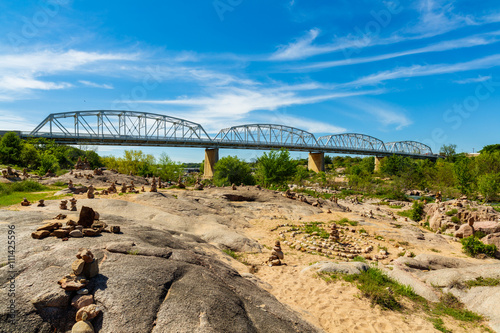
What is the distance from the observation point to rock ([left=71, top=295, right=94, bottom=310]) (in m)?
5.08

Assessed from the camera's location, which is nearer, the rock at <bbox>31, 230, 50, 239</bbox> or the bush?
the rock at <bbox>31, 230, 50, 239</bbox>

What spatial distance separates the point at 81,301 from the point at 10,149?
68.6m

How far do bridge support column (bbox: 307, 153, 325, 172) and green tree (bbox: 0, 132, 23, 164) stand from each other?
102474 millimetres

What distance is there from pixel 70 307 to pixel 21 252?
9.14 ft

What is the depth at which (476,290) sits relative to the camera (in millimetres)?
10141

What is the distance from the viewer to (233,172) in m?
48.3

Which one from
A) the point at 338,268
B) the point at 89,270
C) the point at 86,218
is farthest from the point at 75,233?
the point at 338,268

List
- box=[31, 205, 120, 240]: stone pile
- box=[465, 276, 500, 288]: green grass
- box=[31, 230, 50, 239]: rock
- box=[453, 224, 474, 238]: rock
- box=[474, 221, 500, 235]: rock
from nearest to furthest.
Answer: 1. box=[31, 230, 50, 239]: rock
2. box=[31, 205, 120, 240]: stone pile
3. box=[465, 276, 500, 288]: green grass
4. box=[474, 221, 500, 235]: rock
5. box=[453, 224, 474, 238]: rock

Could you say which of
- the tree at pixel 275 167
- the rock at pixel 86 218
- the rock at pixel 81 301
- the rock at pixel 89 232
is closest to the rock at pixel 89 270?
the rock at pixel 81 301

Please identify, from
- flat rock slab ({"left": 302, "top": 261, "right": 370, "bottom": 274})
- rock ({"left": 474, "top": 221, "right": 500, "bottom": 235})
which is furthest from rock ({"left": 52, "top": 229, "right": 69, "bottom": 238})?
rock ({"left": 474, "top": 221, "right": 500, "bottom": 235})

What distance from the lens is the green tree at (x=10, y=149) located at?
52.3 m

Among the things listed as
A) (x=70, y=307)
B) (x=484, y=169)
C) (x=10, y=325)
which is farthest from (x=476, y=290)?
(x=484, y=169)

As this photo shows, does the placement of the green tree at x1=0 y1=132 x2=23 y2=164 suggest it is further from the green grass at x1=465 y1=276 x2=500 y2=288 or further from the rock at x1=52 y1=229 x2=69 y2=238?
the green grass at x1=465 y1=276 x2=500 y2=288

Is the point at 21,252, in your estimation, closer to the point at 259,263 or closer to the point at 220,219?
the point at 259,263
